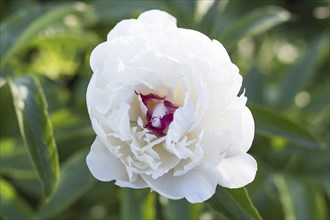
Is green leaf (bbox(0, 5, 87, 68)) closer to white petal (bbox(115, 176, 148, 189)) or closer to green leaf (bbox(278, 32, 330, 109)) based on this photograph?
white petal (bbox(115, 176, 148, 189))

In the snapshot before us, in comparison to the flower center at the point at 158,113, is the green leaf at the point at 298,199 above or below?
below

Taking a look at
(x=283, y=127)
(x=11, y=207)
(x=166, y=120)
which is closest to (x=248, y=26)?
(x=283, y=127)

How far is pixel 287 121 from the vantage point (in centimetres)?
106

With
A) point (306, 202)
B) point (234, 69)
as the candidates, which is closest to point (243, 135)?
point (234, 69)

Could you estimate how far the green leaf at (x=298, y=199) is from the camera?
1134 mm

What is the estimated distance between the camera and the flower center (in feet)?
2.51

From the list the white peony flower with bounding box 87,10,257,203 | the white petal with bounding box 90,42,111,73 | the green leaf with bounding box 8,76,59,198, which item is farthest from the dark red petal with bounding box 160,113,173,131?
the green leaf with bounding box 8,76,59,198

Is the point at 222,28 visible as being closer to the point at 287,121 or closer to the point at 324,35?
the point at 324,35

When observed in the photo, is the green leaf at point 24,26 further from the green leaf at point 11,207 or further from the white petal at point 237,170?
the white petal at point 237,170

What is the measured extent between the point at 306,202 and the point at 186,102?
1.70ft

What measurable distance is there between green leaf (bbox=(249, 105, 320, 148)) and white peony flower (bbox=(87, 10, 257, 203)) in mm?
288

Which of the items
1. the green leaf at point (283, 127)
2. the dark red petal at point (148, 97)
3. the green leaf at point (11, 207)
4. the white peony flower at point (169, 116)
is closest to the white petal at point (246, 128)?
the white peony flower at point (169, 116)

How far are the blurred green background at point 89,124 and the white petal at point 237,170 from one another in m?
0.07

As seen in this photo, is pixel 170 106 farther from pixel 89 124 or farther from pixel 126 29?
pixel 89 124
